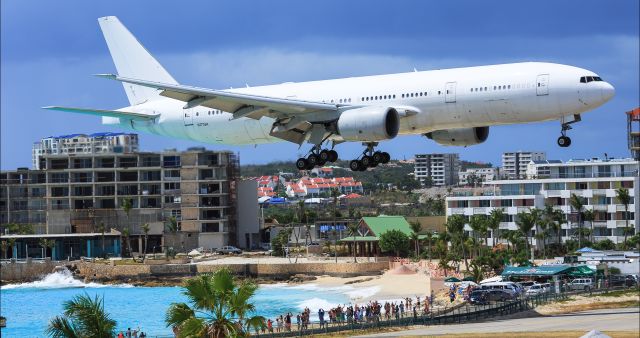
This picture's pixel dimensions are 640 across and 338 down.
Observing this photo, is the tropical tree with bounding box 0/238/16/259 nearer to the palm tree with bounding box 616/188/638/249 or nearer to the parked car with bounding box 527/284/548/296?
the palm tree with bounding box 616/188/638/249

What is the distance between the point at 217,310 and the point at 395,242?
116 meters

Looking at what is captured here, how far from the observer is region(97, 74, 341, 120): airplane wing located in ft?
221

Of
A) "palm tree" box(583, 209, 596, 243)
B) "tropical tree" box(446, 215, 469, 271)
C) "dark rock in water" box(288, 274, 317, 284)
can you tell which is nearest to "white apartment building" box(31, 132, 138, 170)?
"dark rock in water" box(288, 274, 317, 284)

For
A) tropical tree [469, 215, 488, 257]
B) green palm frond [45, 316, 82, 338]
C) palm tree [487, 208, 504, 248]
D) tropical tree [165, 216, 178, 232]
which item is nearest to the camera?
green palm frond [45, 316, 82, 338]

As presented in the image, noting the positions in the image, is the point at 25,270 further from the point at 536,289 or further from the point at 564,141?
the point at 564,141

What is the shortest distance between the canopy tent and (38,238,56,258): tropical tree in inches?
3337

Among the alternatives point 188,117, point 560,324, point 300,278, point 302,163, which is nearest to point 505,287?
point 560,324

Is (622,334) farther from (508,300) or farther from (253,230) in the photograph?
(253,230)

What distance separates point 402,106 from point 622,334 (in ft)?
55.7

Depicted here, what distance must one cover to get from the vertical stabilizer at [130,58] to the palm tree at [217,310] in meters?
44.3

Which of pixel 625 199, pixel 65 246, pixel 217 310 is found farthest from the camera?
pixel 65 246

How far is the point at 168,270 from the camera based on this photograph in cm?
15450

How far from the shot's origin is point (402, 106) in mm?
66312

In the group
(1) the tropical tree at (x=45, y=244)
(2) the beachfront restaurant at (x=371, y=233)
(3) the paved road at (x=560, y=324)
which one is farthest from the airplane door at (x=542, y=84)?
(1) the tropical tree at (x=45, y=244)
